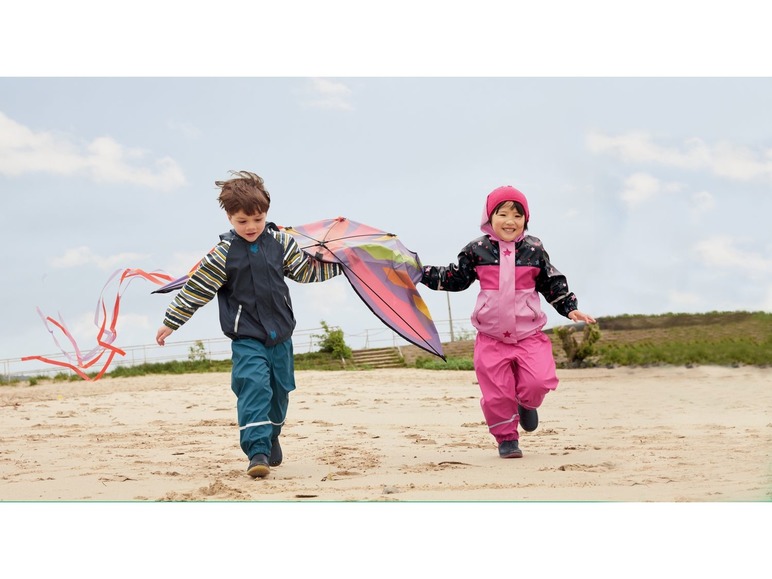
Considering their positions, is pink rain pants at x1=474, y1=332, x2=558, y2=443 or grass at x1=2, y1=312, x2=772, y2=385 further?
grass at x1=2, y1=312, x2=772, y2=385

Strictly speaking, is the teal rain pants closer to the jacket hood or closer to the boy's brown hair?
the boy's brown hair

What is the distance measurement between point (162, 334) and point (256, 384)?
59 centimetres

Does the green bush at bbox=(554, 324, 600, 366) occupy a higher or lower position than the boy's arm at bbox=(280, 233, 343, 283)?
lower

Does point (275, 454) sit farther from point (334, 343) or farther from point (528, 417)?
point (334, 343)

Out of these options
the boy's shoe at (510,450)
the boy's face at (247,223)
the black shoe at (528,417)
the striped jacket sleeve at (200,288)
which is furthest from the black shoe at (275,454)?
the black shoe at (528,417)

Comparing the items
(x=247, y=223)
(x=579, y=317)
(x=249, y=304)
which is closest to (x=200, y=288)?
(x=249, y=304)

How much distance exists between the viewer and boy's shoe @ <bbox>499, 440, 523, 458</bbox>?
15.9 ft

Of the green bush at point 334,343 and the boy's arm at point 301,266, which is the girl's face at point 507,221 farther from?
the green bush at point 334,343

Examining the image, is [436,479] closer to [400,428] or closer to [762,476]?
[762,476]

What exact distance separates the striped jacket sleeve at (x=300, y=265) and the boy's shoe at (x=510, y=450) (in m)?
1.43

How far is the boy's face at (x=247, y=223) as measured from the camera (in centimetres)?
450

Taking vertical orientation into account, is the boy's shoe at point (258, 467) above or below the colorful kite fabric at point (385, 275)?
below

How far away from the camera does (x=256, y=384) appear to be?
175 inches

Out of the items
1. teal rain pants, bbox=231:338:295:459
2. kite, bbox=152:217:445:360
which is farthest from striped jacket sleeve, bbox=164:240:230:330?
kite, bbox=152:217:445:360
